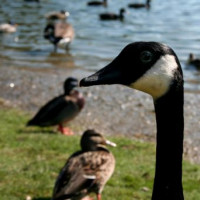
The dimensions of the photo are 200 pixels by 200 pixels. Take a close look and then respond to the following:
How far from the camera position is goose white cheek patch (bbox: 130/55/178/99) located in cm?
314

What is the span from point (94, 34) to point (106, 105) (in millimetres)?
11790

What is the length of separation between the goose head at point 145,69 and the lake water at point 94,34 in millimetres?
10865

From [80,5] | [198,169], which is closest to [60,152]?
[198,169]

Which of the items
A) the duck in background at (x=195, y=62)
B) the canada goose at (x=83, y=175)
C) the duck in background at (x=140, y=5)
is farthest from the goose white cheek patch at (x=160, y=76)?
the duck in background at (x=140, y=5)

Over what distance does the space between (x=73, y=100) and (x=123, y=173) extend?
3.36 meters

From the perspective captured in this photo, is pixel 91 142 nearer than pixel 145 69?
No

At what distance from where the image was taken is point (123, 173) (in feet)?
24.3

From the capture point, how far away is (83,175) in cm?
633

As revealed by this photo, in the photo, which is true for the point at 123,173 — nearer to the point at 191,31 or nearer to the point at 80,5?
the point at 191,31

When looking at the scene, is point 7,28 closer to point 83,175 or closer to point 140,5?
point 140,5

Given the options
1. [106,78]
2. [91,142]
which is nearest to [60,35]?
[91,142]

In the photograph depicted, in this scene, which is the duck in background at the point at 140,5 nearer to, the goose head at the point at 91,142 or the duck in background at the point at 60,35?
the duck in background at the point at 60,35

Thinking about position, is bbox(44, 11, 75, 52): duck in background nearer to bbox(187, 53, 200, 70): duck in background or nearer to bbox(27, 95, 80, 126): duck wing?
bbox(187, 53, 200, 70): duck in background

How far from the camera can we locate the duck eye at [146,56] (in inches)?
127
